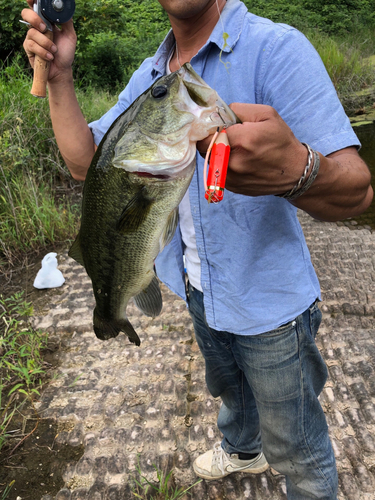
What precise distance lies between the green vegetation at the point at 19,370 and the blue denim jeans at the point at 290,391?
6.02 feet

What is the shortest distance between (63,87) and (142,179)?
0.86 m

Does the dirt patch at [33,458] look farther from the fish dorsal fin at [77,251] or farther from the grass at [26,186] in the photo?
the grass at [26,186]

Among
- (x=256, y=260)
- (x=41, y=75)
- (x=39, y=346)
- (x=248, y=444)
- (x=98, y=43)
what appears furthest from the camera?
(x=98, y=43)

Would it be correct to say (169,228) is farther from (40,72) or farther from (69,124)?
(40,72)

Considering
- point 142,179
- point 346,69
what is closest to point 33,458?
point 142,179

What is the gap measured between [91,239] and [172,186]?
432 mm

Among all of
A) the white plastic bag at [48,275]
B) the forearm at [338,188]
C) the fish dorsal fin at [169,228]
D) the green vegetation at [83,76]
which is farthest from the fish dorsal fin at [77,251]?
the green vegetation at [83,76]

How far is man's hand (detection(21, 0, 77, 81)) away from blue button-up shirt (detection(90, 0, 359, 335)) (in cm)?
40

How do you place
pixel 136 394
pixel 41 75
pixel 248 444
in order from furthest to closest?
1. pixel 136 394
2. pixel 248 444
3. pixel 41 75

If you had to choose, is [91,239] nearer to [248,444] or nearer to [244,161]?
[244,161]

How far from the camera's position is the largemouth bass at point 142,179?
1.16m

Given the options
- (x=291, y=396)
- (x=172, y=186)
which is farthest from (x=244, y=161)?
(x=291, y=396)

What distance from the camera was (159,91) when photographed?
122cm

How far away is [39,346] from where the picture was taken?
346cm
